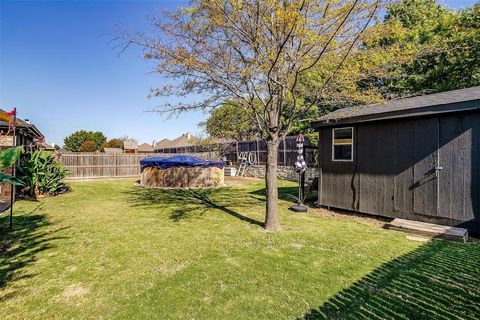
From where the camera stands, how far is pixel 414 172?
226 inches

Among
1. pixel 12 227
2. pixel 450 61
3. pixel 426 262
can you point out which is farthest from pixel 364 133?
pixel 450 61

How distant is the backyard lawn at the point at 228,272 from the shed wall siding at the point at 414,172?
92cm

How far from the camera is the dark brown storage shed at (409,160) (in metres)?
5.02

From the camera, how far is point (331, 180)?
7.51m

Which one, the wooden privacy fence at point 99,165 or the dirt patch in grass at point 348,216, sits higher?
the wooden privacy fence at point 99,165

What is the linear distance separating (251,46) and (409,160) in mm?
4344

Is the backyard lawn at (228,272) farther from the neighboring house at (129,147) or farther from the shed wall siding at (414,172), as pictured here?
the neighboring house at (129,147)

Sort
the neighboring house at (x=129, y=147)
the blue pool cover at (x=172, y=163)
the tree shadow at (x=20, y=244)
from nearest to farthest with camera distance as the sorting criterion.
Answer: the tree shadow at (x=20, y=244) → the blue pool cover at (x=172, y=163) → the neighboring house at (x=129, y=147)

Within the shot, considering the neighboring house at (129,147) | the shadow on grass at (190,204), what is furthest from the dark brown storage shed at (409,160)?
the neighboring house at (129,147)

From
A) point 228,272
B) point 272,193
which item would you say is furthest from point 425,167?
point 228,272

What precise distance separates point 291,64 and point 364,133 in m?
3.11

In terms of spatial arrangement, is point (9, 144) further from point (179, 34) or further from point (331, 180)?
point (331, 180)

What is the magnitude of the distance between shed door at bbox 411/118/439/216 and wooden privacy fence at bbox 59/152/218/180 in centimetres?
1671

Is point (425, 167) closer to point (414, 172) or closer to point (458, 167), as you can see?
point (414, 172)
